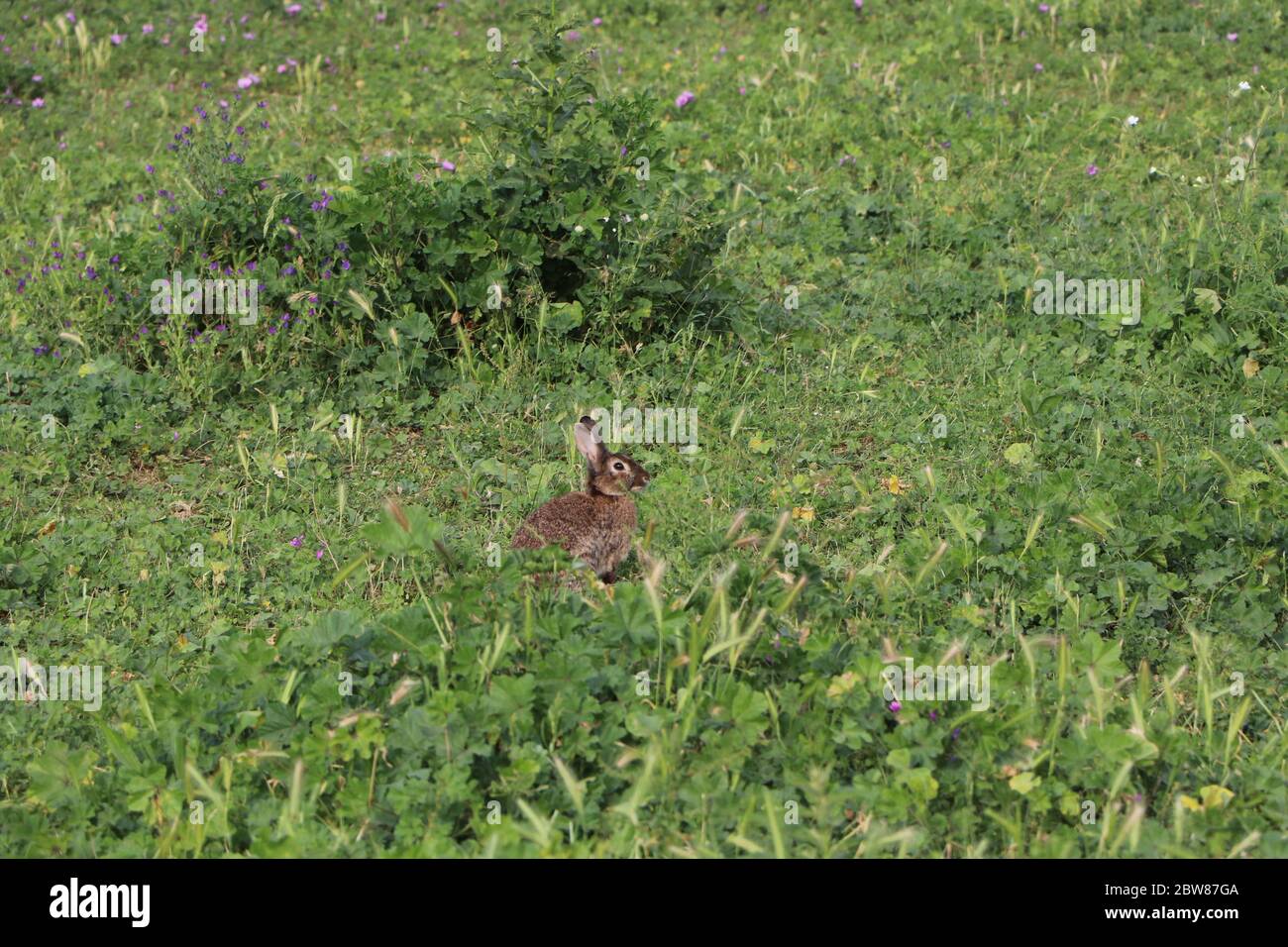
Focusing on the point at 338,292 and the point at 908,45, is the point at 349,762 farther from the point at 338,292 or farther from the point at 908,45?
the point at 908,45

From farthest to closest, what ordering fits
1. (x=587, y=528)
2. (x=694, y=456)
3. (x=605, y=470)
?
(x=694, y=456) → (x=605, y=470) → (x=587, y=528)

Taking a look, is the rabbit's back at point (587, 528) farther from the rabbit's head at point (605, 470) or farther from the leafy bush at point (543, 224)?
the leafy bush at point (543, 224)

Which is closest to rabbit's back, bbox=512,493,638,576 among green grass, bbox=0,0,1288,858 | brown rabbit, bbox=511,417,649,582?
brown rabbit, bbox=511,417,649,582

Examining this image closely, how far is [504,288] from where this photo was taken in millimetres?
7535

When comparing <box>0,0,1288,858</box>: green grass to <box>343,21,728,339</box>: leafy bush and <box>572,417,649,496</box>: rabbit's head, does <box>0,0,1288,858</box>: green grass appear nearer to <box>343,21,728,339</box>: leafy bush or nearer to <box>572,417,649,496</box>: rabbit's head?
<box>343,21,728,339</box>: leafy bush

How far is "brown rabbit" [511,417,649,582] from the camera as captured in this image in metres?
5.96

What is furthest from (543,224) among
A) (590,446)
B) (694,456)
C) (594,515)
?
(594,515)

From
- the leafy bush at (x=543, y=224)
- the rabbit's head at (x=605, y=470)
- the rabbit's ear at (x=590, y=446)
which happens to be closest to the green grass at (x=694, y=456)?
the leafy bush at (x=543, y=224)

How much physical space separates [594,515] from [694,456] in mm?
1027

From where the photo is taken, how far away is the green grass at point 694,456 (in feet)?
14.5

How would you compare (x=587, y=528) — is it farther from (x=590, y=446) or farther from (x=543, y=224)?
(x=543, y=224)

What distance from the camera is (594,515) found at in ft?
20.0
